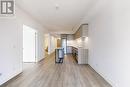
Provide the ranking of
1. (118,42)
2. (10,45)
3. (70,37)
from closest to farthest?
(118,42) < (10,45) < (70,37)

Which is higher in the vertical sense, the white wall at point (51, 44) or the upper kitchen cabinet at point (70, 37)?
the upper kitchen cabinet at point (70, 37)

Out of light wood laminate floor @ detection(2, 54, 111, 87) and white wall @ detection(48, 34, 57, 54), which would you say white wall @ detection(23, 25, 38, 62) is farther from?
white wall @ detection(48, 34, 57, 54)

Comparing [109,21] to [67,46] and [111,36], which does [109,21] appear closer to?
[111,36]

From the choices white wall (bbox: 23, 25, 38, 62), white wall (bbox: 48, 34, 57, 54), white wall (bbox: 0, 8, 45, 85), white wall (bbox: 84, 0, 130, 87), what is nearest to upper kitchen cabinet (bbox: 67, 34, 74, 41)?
white wall (bbox: 48, 34, 57, 54)

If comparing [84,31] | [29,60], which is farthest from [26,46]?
[84,31]

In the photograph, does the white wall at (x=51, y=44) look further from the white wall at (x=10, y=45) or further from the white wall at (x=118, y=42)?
the white wall at (x=118, y=42)

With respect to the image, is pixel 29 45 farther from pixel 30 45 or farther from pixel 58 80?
pixel 58 80

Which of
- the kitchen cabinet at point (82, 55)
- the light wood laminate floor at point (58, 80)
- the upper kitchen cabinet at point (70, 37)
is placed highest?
the upper kitchen cabinet at point (70, 37)

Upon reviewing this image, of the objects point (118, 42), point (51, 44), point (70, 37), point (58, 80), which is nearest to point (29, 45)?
point (58, 80)

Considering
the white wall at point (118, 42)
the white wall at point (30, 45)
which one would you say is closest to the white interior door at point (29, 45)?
the white wall at point (30, 45)

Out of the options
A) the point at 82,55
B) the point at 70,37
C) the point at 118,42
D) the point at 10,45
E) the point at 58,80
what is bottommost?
the point at 58,80

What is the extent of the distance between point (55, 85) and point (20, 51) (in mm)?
2381

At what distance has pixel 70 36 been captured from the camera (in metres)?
17.1

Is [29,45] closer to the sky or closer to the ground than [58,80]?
closer to the sky
